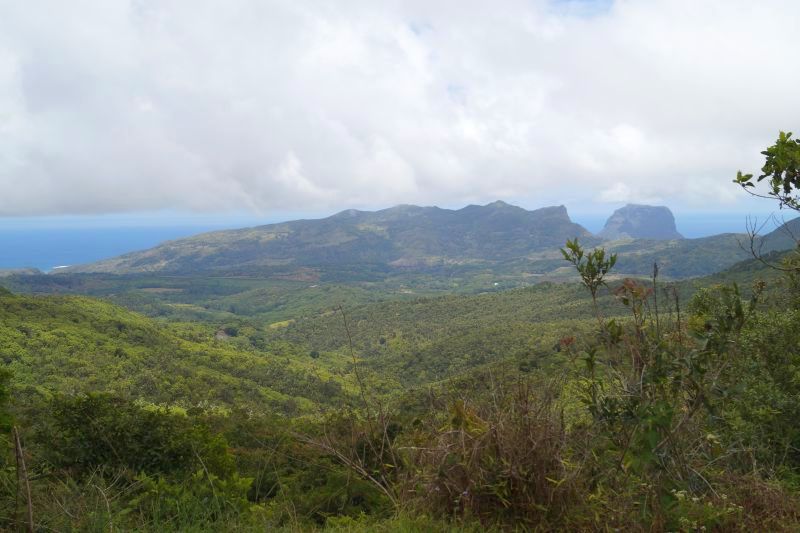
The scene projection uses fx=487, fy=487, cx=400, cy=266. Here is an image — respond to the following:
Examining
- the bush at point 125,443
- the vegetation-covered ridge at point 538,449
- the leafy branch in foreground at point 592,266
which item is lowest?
the bush at point 125,443

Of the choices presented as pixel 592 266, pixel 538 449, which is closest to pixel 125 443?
pixel 538 449

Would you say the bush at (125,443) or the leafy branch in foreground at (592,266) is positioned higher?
the leafy branch in foreground at (592,266)

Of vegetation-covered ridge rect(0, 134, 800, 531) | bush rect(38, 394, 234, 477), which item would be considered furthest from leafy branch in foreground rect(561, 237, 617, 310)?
bush rect(38, 394, 234, 477)

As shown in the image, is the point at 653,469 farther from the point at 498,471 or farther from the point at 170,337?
the point at 170,337

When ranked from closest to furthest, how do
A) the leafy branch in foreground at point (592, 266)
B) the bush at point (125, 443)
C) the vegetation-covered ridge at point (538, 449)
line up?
the vegetation-covered ridge at point (538, 449) < the leafy branch in foreground at point (592, 266) < the bush at point (125, 443)

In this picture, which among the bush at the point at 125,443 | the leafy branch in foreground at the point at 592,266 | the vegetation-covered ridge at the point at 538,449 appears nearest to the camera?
the vegetation-covered ridge at the point at 538,449

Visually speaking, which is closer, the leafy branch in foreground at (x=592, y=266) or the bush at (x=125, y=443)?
the leafy branch in foreground at (x=592, y=266)

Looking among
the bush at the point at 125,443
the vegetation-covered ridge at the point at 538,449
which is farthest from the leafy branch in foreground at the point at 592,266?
the bush at the point at 125,443

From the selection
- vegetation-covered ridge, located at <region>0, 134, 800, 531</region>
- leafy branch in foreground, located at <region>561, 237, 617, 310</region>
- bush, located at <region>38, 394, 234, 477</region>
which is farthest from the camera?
bush, located at <region>38, 394, 234, 477</region>

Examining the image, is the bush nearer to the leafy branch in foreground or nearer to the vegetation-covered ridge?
the vegetation-covered ridge

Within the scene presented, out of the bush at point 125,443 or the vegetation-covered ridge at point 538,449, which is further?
the bush at point 125,443

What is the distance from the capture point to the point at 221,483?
470cm

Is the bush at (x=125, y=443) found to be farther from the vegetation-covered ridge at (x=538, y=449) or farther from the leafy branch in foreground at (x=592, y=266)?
the leafy branch in foreground at (x=592, y=266)

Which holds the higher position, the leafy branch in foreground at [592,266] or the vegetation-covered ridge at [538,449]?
the leafy branch in foreground at [592,266]
